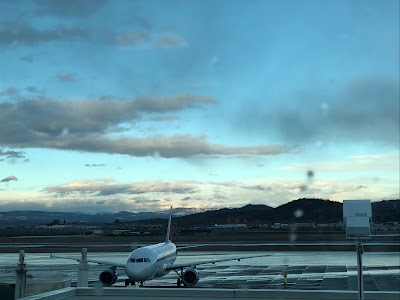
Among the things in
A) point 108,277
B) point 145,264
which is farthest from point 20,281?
point 108,277

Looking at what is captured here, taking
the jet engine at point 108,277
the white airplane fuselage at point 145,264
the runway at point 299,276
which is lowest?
the runway at point 299,276

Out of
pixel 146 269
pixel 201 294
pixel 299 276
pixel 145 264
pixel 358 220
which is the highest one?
pixel 358 220

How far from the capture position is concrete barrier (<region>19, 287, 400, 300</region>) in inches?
551

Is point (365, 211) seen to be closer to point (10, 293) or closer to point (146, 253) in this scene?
point (10, 293)

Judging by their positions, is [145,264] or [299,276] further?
[299,276]

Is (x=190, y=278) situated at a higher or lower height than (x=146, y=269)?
lower

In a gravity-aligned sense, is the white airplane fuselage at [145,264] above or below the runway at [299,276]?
above

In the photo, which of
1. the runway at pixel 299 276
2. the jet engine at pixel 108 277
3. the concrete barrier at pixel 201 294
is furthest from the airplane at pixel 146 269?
the concrete barrier at pixel 201 294

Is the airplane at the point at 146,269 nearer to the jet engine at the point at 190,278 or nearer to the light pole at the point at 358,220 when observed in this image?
the jet engine at the point at 190,278

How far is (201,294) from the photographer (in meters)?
14.8

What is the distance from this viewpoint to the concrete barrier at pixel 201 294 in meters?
14.0

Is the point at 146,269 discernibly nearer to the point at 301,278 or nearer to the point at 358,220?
the point at 301,278

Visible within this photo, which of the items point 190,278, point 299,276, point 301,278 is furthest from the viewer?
point 299,276

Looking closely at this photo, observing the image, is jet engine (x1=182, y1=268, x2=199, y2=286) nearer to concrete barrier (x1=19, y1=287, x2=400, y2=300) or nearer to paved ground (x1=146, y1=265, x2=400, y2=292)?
paved ground (x1=146, y1=265, x2=400, y2=292)
